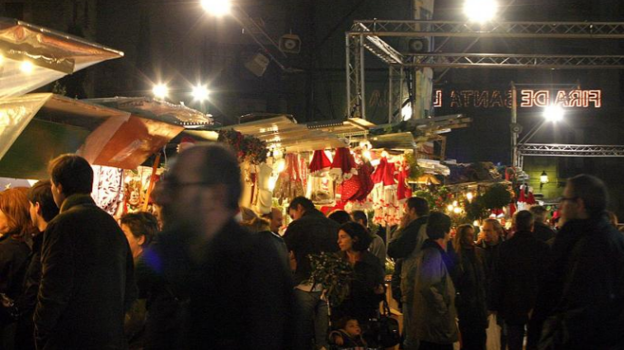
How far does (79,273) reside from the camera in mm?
4508

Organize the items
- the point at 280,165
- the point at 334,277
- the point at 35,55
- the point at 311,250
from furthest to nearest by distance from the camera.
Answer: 1. the point at 280,165
2. the point at 311,250
3. the point at 334,277
4. the point at 35,55

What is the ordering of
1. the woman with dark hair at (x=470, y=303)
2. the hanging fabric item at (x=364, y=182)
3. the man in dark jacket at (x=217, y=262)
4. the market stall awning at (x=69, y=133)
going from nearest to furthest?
the man in dark jacket at (x=217, y=262), the market stall awning at (x=69, y=133), the woman with dark hair at (x=470, y=303), the hanging fabric item at (x=364, y=182)

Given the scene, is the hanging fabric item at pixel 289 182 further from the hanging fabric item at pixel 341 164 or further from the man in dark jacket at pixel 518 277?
the man in dark jacket at pixel 518 277

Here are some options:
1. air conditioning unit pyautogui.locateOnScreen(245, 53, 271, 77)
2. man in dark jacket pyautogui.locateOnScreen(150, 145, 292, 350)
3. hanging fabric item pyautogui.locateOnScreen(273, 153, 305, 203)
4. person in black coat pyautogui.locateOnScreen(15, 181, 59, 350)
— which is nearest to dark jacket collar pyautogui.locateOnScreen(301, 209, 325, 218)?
hanging fabric item pyautogui.locateOnScreen(273, 153, 305, 203)

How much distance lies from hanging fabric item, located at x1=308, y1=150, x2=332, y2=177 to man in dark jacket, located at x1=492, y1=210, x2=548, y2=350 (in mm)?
3713

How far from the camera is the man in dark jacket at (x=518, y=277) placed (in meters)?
8.55

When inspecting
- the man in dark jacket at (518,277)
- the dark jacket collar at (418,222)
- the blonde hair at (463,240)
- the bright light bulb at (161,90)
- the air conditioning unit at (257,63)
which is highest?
the air conditioning unit at (257,63)

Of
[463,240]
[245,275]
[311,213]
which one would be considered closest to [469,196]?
[463,240]

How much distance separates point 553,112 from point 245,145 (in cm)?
2931

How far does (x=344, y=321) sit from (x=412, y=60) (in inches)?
520

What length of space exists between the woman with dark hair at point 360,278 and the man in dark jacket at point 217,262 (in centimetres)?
437

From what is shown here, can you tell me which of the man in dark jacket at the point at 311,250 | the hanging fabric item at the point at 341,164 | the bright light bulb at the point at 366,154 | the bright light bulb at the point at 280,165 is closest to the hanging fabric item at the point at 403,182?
the bright light bulb at the point at 366,154

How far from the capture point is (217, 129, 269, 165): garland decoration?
9.60m

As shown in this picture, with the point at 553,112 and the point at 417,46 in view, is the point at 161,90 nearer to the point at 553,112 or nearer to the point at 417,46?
the point at 417,46
